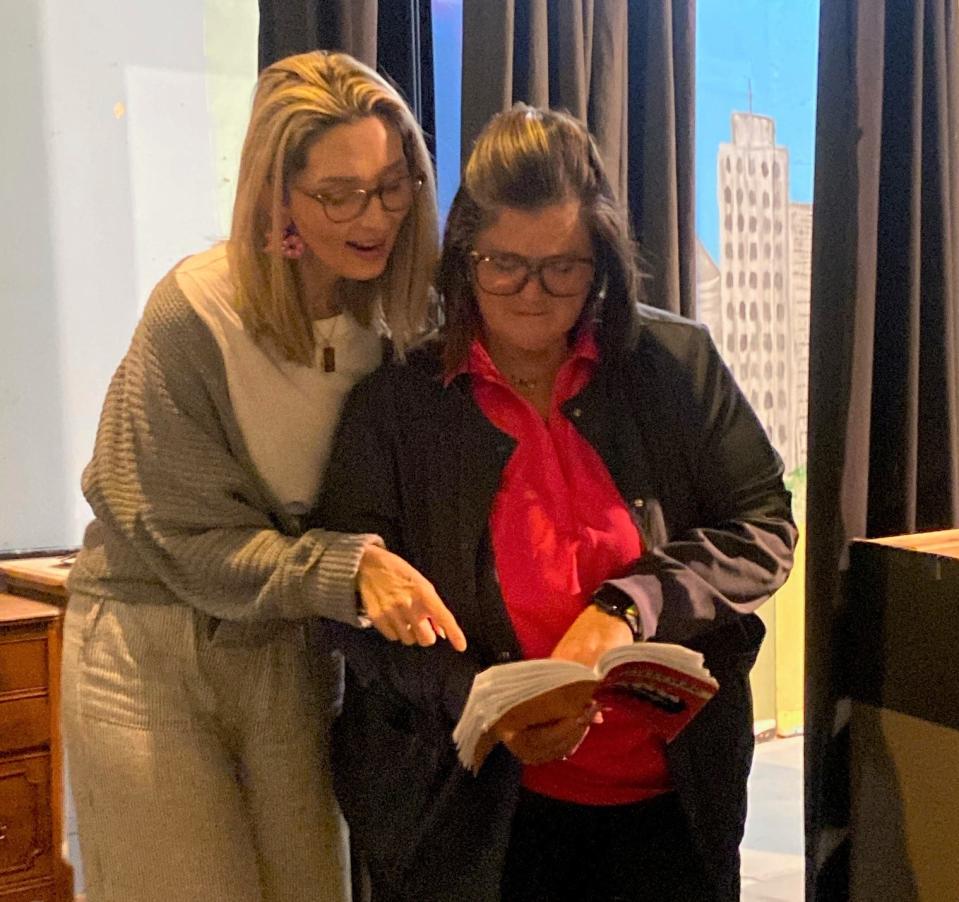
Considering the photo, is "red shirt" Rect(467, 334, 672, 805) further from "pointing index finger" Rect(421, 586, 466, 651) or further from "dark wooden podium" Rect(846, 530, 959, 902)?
"dark wooden podium" Rect(846, 530, 959, 902)

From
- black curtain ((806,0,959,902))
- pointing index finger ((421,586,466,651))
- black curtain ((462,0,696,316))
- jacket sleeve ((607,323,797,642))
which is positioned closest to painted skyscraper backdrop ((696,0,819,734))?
black curtain ((806,0,959,902))

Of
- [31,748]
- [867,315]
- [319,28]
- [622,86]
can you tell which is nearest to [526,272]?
[319,28]

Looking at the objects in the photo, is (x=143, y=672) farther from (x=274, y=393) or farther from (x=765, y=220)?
(x=765, y=220)

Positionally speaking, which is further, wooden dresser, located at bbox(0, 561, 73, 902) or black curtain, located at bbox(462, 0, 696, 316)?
wooden dresser, located at bbox(0, 561, 73, 902)

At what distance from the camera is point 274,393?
4.42 ft

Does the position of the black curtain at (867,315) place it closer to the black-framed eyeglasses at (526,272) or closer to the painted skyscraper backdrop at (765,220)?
the painted skyscraper backdrop at (765,220)

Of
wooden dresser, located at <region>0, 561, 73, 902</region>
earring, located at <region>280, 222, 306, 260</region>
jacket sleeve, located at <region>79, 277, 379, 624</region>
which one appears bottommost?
wooden dresser, located at <region>0, 561, 73, 902</region>

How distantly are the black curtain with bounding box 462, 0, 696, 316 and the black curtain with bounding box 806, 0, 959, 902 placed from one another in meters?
0.34

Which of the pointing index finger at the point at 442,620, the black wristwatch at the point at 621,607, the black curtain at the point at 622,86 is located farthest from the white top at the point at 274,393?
the black curtain at the point at 622,86

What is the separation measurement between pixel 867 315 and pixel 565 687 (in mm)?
1343

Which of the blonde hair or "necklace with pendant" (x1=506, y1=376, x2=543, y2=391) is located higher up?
the blonde hair

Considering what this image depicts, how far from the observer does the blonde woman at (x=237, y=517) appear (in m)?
1.29

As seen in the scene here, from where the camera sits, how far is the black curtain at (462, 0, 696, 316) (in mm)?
1768

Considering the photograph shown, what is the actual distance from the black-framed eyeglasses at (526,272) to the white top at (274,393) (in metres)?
0.22
